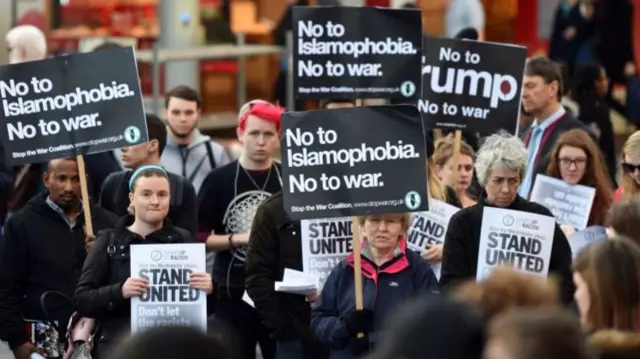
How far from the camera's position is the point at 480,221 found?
367 inches

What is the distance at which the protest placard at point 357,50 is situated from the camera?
10.9m

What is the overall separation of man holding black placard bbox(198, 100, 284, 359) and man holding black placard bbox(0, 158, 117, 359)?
98cm

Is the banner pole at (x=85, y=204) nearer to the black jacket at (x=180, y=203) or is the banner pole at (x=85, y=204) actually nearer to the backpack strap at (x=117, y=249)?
the black jacket at (x=180, y=203)

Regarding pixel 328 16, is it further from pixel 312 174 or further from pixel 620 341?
pixel 620 341

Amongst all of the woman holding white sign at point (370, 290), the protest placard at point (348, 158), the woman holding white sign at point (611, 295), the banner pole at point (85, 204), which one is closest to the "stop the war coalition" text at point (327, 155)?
the protest placard at point (348, 158)

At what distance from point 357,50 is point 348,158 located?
1.70m

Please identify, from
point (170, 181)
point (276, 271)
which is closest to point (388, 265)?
point (276, 271)

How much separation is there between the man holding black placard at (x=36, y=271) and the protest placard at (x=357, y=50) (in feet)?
5.69

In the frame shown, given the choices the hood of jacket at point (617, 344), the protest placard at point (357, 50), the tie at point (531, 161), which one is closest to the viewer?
the hood of jacket at point (617, 344)

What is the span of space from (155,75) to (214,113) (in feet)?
5.74

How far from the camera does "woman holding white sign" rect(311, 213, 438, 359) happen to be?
8836mm

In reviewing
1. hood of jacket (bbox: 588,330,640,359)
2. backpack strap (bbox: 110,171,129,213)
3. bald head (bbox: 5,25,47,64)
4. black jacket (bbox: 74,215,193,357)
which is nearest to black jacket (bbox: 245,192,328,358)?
black jacket (bbox: 74,215,193,357)

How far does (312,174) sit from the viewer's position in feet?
30.7

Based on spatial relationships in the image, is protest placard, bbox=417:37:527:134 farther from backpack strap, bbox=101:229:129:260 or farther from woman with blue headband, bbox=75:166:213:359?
backpack strap, bbox=101:229:129:260
